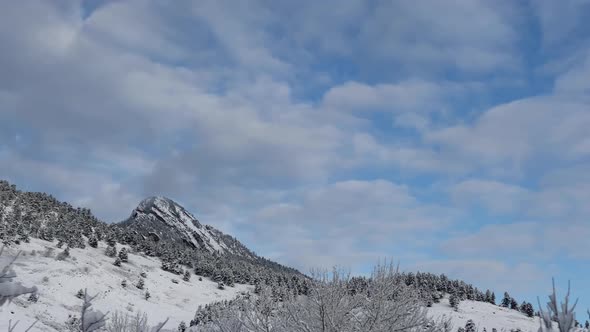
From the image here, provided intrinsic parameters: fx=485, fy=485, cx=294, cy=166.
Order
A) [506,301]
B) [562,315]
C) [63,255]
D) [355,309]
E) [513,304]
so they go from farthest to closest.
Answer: [506,301] < [513,304] < [63,255] < [355,309] < [562,315]

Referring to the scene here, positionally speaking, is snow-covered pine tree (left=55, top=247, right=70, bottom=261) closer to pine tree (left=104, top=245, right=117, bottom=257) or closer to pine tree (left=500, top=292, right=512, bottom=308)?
pine tree (left=104, top=245, right=117, bottom=257)

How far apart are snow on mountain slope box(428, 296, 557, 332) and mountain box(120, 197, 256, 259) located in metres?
77.2

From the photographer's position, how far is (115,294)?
2056 inches

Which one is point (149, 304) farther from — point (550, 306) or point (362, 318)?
point (550, 306)

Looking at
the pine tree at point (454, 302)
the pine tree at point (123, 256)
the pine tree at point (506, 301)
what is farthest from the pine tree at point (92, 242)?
the pine tree at point (506, 301)

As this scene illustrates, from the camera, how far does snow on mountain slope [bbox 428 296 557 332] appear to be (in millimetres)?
60216

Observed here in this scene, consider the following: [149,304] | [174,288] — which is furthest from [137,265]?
[149,304]

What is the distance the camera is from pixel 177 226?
152 m

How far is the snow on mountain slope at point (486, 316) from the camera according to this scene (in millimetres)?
60216

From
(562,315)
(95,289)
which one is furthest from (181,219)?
→ (562,315)

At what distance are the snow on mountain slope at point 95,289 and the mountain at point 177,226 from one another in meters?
65.3

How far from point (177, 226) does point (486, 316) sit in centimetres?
10632

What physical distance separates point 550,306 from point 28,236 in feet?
197

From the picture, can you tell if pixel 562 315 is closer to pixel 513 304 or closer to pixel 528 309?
pixel 528 309
